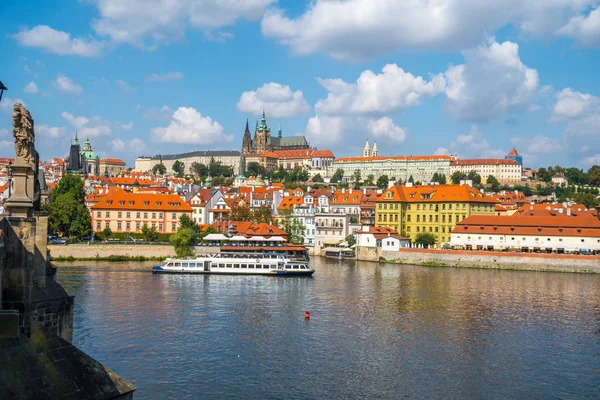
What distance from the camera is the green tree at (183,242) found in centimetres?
6456

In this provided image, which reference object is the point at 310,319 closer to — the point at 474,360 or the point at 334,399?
the point at 474,360

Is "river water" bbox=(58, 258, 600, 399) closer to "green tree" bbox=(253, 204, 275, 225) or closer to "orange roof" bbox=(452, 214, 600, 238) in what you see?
"orange roof" bbox=(452, 214, 600, 238)

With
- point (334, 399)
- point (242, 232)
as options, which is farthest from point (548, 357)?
point (242, 232)

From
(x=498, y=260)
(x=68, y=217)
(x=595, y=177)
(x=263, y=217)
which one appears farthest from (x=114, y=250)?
(x=595, y=177)

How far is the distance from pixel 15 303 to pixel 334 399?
34.7ft

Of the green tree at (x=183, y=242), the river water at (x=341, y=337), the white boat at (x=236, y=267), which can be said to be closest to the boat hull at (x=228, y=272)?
the white boat at (x=236, y=267)

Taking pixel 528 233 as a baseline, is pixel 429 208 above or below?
above

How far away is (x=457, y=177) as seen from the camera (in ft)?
589

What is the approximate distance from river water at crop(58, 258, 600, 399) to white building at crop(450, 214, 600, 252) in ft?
56.9

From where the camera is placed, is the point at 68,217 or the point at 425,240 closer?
the point at 68,217

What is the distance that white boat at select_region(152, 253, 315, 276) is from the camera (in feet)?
180

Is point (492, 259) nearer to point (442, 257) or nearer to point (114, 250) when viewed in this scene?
point (442, 257)

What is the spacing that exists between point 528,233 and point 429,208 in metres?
14.3

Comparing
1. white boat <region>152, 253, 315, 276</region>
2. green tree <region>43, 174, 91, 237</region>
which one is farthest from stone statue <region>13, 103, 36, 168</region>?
green tree <region>43, 174, 91, 237</region>
